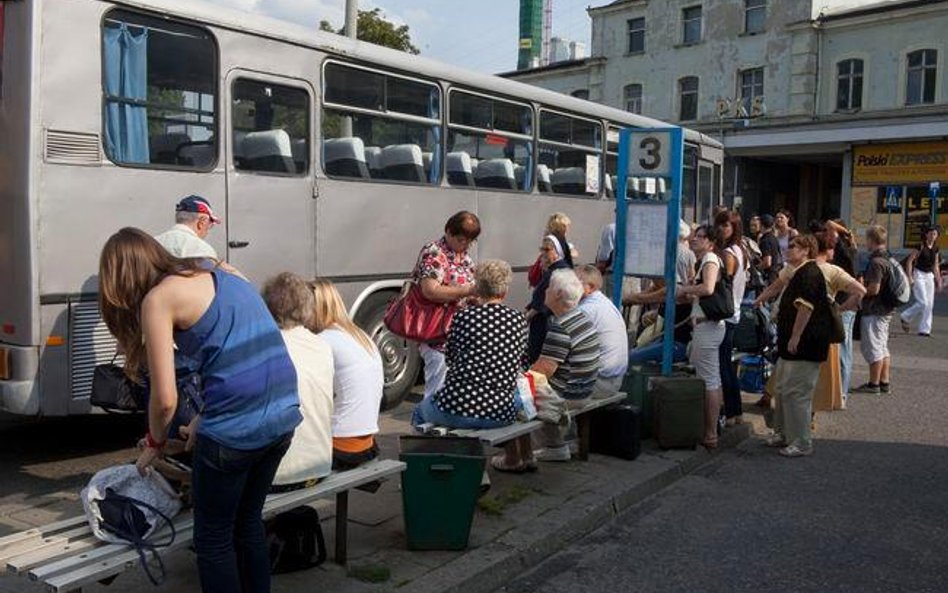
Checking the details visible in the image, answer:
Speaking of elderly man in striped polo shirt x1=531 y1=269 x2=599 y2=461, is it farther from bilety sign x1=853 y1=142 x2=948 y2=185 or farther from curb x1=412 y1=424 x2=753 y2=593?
bilety sign x1=853 y1=142 x2=948 y2=185

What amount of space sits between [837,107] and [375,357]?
37.3 m

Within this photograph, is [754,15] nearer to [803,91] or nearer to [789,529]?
[803,91]

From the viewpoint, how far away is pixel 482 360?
5.37 metres

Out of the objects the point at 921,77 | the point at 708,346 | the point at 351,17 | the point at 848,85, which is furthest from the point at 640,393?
the point at 848,85

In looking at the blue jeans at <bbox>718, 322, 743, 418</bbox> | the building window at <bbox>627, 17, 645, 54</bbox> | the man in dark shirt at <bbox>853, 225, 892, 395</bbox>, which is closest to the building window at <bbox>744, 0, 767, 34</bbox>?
the building window at <bbox>627, 17, 645, 54</bbox>

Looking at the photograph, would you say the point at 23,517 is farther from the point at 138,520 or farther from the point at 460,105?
the point at 460,105

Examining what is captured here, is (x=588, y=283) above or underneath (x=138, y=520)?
above

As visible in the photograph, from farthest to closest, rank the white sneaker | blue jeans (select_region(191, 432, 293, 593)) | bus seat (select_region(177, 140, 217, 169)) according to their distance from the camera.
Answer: bus seat (select_region(177, 140, 217, 169)) → the white sneaker → blue jeans (select_region(191, 432, 293, 593))

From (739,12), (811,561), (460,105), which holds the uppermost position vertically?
(739,12)

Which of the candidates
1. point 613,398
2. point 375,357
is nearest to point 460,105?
point 613,398

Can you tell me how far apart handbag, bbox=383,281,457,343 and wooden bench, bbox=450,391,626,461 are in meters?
1.00

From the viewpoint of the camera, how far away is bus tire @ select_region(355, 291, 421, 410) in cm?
828

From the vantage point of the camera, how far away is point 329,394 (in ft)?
14.2

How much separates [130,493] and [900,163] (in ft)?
110
